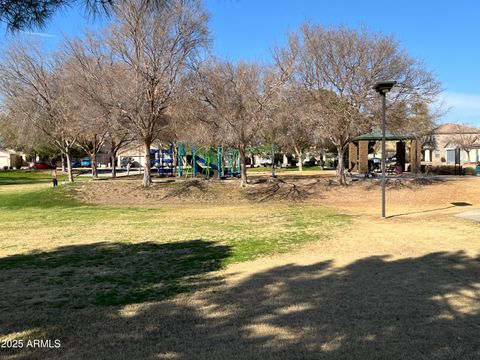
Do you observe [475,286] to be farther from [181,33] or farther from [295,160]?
[295,160]

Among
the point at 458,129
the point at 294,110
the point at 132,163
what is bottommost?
the point at 132,163

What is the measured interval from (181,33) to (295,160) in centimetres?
5888

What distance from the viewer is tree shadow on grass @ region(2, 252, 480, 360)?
165 inches

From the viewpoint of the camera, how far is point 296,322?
4.96m

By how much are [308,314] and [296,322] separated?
32cm

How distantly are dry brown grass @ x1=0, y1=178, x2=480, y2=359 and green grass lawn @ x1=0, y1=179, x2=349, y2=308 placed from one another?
0.64 m

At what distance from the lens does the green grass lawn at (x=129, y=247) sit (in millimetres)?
6594

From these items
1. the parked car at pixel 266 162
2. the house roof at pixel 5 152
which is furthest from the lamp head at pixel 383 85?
the house roof at pixel 5 152

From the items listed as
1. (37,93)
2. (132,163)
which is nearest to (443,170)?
(37,93)

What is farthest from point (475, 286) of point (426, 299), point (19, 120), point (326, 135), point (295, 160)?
point (295, 160)

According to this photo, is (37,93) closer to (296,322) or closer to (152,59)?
(152,59)

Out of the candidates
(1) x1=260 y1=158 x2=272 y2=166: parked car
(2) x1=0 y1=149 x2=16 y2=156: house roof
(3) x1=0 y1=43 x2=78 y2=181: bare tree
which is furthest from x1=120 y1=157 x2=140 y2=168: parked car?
(3) x1=0 y1=43 x2=78 y2=181: bare tree

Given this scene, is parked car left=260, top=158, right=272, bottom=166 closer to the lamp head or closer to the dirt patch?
the dirt patch

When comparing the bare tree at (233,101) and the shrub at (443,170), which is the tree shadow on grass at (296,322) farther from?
the shrub at (443,170)
